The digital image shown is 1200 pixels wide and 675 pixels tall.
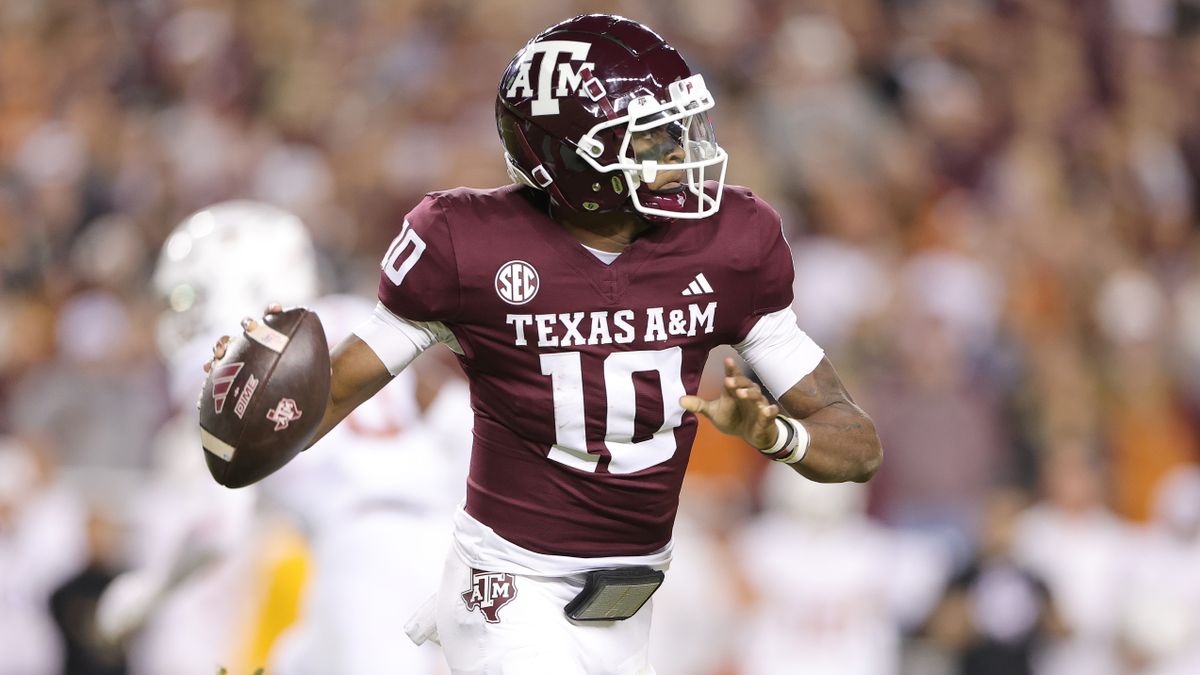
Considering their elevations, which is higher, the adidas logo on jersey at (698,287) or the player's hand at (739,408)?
the adidas logo on jersey at (698,287)

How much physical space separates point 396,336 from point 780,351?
2.48 ft

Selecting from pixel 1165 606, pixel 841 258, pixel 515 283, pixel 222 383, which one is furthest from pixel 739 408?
pixel 841 258

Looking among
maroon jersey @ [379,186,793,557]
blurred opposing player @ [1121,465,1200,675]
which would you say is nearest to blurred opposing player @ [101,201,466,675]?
maroon jersey @ [379,186,793,557]

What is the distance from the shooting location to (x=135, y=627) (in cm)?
488

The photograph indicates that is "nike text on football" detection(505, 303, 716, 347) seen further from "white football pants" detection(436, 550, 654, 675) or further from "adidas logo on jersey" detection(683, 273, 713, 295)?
"white football pants" detection(436, 550, 654, 675)

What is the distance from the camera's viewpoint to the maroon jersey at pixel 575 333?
332 centimetres

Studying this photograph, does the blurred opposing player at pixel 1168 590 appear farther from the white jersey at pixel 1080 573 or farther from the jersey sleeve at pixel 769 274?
the jersey sleeve at pixel 769 274

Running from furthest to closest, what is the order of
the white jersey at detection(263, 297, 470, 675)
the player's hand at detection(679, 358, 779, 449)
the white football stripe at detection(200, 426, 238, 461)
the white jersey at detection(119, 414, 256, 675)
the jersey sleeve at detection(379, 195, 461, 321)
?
the white jersey at detection(119, 414, 256, 675) → the white jersey at detection(263, 297, 470, 675) → the jersey sleeve at detection(379, 195, 461, 321) → the white football stripe at detection(200, 426, 238, 461) → the player's hand at detection(679, 358, 779, 449)

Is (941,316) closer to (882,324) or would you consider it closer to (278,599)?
(882,324)

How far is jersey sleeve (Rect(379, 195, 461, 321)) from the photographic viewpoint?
330 cm

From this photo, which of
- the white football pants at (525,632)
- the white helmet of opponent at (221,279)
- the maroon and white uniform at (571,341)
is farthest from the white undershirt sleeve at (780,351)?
the white helmet of opponent at (221,279)

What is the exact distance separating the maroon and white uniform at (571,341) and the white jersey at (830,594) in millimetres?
3766

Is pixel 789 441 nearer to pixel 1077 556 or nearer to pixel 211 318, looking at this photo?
pixel 211 318

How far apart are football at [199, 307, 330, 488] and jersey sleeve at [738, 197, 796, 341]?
84 cm
